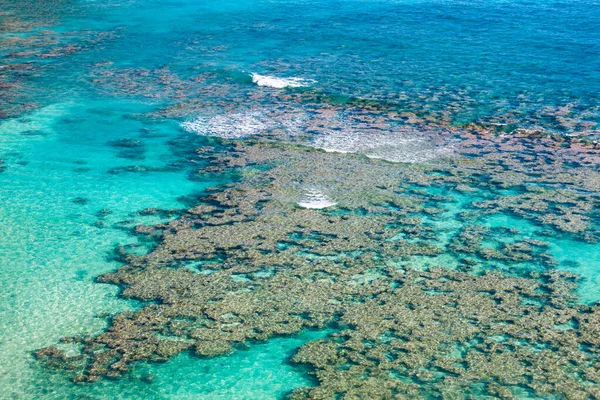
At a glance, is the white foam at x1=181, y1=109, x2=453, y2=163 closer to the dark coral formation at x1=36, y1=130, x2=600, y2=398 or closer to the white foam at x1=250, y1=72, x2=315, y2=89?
the dark coral formation at x1=36, y1=130, x2=600, y2=398

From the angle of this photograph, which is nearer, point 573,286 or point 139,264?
point 573,286

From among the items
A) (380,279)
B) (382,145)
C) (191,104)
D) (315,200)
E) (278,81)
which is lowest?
(380,279)

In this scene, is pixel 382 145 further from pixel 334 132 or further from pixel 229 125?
pixel 229 125

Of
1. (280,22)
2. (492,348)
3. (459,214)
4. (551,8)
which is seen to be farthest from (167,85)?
(551,8)

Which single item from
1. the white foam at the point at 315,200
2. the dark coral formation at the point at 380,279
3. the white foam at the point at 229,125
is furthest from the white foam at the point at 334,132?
the white foam at the point at 315,200

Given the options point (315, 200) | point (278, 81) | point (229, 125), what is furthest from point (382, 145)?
point (278, 81)

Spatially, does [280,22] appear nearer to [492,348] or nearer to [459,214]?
[459,214]

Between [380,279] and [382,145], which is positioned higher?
[382,145]
